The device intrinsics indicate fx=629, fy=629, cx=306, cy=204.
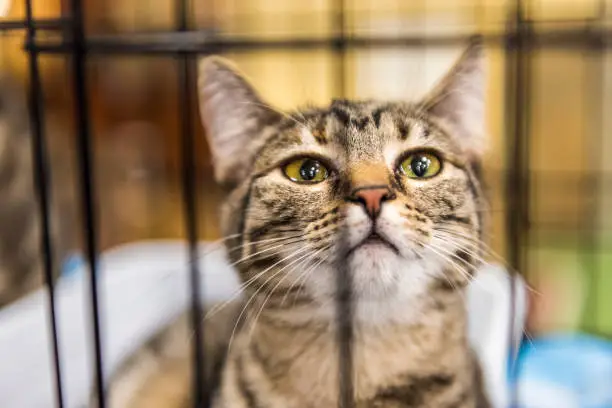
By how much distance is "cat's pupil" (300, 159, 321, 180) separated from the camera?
0.66 m

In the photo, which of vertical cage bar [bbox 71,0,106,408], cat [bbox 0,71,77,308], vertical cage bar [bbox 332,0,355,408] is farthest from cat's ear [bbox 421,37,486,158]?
cat [bbox 0,71,77,308]

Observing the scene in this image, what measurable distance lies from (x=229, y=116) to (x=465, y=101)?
276 mm

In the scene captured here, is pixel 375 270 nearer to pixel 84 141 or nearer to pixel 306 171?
pixel 306 171

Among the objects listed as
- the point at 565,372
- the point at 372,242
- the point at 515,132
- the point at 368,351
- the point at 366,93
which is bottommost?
the point at 565,372

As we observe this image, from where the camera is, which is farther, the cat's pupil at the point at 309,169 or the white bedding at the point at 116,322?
the white bedding at the point at 116,322

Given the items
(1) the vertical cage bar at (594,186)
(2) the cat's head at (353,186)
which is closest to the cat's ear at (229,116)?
(2) the cat's head at (353,186)

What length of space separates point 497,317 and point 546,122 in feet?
3.19

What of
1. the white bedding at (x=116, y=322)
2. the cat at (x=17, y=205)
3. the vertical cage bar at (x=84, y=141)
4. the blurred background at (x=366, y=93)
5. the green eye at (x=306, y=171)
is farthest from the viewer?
the blurred background at (x=366, y=93)

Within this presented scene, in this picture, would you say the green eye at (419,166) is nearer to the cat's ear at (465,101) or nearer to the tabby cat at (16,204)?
the cat's ear at (465,101)

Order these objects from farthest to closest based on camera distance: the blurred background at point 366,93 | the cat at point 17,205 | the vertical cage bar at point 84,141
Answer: the blurred background at point 366,93
the cat at point 17,205
the vertical cage bar at point 84,141

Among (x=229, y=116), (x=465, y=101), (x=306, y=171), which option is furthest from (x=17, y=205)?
(x=465, y=101)

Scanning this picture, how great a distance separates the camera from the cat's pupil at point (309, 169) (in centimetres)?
66

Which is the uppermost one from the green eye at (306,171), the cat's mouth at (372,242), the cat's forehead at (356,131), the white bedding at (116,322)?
the cat's forehead at (356,131)

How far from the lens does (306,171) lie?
0.67 metres
